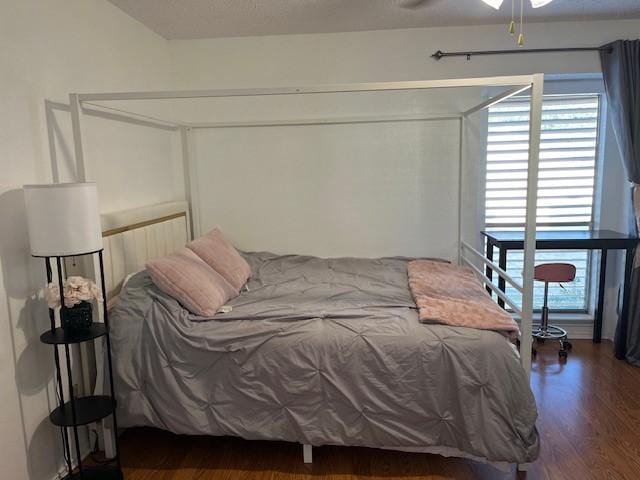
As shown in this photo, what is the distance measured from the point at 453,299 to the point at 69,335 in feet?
5.83

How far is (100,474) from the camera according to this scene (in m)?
2.05

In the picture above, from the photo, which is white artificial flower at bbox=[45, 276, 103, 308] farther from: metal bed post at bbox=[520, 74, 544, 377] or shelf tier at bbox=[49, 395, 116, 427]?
metal bed post at bbox=[520, 74, 544, 377]

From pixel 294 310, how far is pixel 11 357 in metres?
1.20

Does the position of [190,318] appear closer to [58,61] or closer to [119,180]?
[119,180]

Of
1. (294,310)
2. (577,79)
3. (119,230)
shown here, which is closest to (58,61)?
(119,230)

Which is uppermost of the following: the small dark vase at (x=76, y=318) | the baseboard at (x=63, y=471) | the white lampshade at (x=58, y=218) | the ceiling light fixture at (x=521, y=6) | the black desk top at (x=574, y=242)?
the ceiling light fixture at (x=521, y=6)

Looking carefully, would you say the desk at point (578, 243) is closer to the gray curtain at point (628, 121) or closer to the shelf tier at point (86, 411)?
the gray curtain at point (628, 121)

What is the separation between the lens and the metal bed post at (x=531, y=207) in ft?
6.45

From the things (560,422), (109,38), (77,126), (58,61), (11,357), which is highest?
(109,38)

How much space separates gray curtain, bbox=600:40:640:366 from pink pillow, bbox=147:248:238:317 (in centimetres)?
270

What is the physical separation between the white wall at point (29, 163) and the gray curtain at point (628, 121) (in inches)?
126

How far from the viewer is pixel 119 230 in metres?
2.50

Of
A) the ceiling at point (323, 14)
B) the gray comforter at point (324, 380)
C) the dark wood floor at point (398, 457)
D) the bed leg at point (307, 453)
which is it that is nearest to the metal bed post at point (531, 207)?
the gray comforter at point (324, 380)

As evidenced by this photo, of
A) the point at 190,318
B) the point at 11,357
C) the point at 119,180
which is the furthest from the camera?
the point at 119,180
